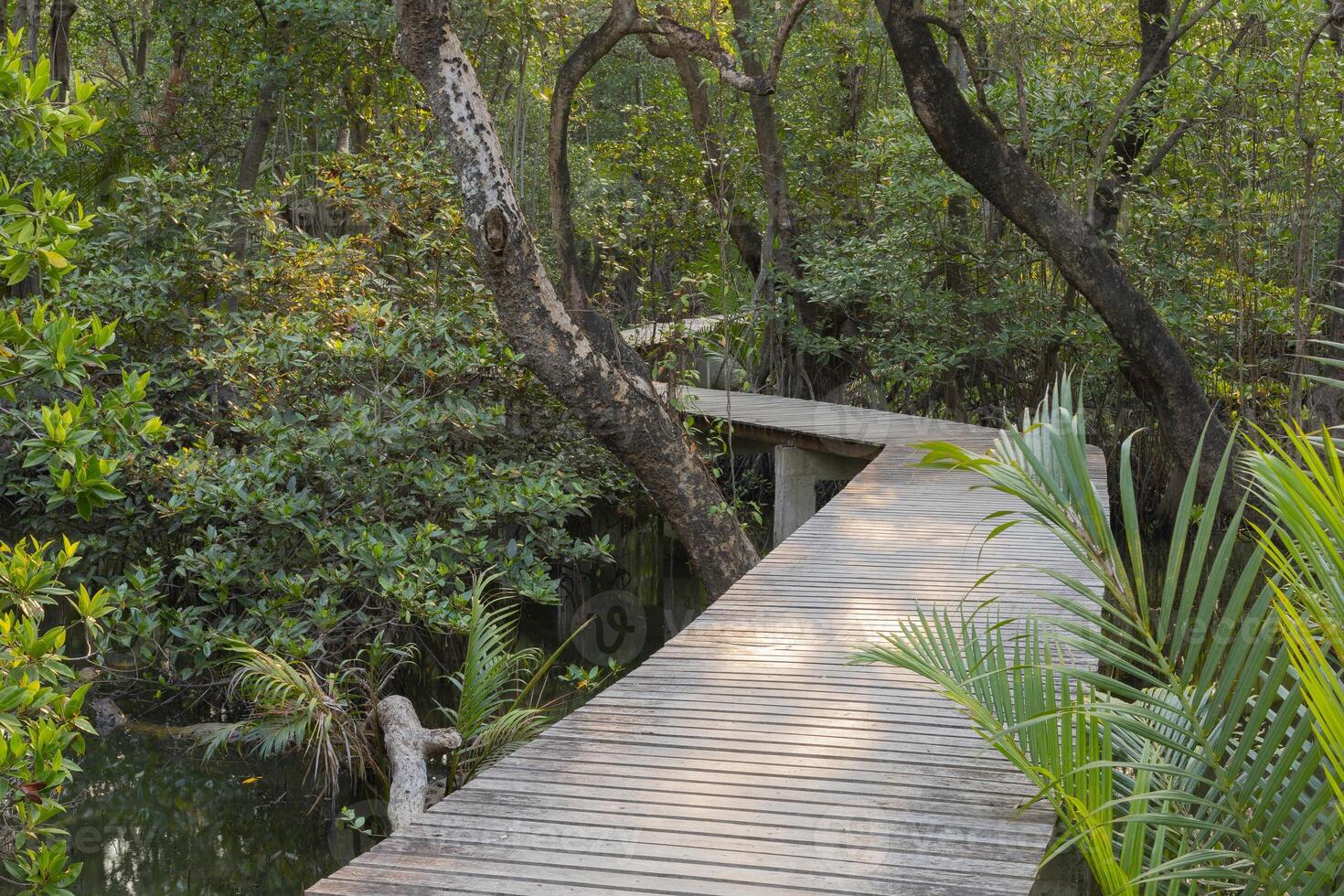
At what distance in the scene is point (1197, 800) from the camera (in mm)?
2146

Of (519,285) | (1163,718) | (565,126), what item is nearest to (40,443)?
(1163,718)

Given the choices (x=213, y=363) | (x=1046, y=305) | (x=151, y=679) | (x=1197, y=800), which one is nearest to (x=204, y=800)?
(x=151, y=679)

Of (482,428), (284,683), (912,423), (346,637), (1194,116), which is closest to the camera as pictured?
(284,683)

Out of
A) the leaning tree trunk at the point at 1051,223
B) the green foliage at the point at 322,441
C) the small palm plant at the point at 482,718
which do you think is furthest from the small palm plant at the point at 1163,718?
the leaning tree trunk at the point at 1051,223

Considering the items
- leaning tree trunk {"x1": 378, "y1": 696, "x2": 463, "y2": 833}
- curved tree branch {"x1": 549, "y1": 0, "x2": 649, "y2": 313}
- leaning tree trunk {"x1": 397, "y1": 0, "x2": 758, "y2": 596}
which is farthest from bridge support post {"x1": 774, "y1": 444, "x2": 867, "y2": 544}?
leaning tree trunk {"x1": 378, "y1": 696, "x2": 463, "y2": 833}

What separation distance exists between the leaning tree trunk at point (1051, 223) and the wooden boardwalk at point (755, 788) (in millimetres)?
3044

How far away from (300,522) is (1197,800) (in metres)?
4.37

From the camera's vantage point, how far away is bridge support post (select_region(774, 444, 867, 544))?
8.39 meters

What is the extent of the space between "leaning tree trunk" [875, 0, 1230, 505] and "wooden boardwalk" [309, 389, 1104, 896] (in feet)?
9.99

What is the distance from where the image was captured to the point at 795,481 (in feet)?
27.7

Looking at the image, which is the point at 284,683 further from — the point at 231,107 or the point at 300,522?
the point at 231,107

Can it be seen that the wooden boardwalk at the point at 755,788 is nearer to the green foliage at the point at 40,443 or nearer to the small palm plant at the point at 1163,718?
the small palm plant at the point at 1163,718

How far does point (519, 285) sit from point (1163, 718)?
420cm

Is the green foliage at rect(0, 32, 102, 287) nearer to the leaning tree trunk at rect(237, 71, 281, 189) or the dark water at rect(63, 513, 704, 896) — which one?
the dark water at rect(63, 513, 704, 896)
